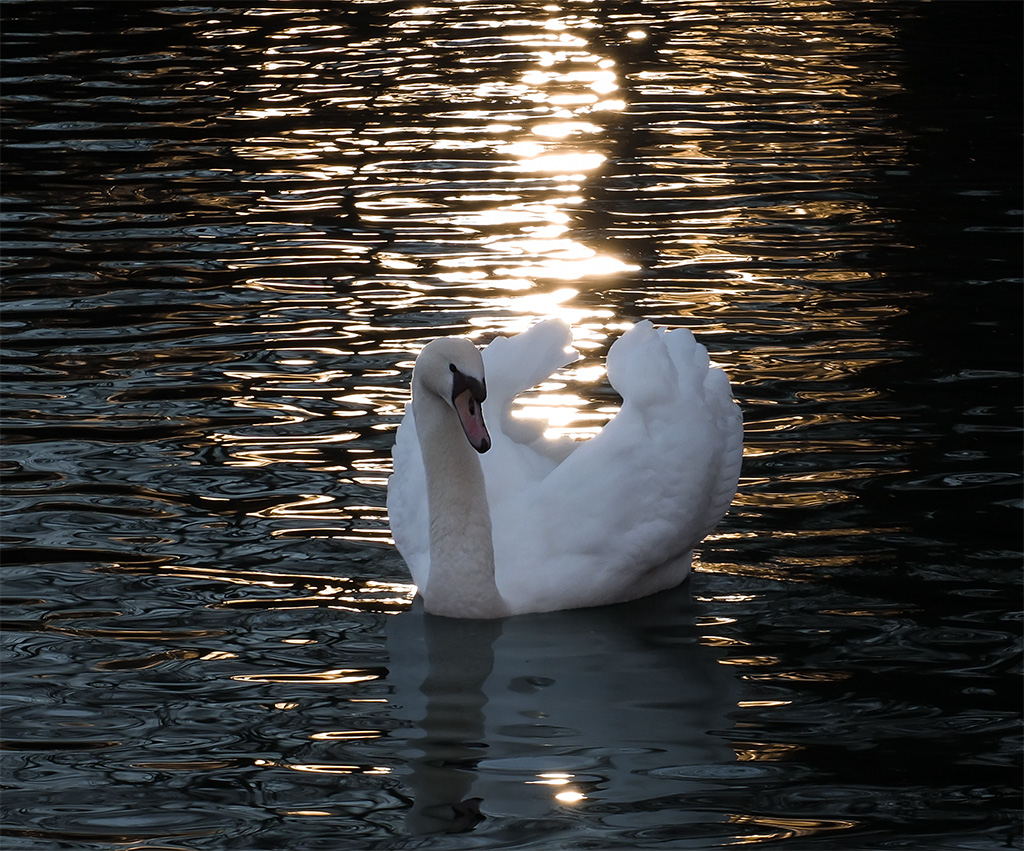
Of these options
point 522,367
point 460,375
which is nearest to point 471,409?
point 460,375

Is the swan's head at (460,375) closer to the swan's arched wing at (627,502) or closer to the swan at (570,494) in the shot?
the swan at (570,494)

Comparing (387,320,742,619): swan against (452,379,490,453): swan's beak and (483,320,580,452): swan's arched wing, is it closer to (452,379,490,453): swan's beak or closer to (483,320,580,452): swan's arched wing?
(452,379,490,453): swan's beak

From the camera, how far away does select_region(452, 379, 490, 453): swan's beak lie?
6.66m

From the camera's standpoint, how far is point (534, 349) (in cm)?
803

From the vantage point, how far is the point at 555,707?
6.50 meters

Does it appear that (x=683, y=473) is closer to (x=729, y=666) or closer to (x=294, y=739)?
(x=729, y=666)

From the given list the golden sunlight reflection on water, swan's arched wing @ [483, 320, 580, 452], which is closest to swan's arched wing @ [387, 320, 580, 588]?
swan's arched wing @ [483, 320, 580, 452]

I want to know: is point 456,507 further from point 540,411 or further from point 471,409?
point 540,411

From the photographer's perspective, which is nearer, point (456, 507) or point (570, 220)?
point (456, 507)

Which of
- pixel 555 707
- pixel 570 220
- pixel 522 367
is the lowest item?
pixel 555 707

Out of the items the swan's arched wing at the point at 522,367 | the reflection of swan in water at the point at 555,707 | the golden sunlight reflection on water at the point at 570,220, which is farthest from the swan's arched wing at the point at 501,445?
the reflection of swan in water at the point at 555,707

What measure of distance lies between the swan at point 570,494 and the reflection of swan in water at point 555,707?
0.50ft

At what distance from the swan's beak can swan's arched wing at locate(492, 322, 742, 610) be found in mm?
647

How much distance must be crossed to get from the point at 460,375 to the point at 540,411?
2.63m
